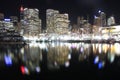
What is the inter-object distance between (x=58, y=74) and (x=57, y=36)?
149555 mm

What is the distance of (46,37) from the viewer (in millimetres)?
179750

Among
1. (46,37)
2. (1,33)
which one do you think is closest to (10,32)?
(1,33)

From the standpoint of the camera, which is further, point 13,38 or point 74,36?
point 74,36

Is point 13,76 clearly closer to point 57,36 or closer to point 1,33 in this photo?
point 1,33

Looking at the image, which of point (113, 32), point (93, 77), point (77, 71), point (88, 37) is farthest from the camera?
point (113, 32)

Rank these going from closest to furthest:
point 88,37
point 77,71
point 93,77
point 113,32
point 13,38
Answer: point 93,77 < point 77,71 < point 13,38 < point 88,37 < point 113,32

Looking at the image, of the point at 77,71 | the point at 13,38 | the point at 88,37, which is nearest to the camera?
the point at 77,71

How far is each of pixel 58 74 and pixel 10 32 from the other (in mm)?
133296

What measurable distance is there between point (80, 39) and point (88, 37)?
5.06 m

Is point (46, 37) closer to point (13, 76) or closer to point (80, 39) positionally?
point (80, 39)

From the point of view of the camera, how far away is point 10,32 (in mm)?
161250

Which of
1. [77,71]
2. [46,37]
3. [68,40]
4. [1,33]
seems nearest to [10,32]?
[1,33]

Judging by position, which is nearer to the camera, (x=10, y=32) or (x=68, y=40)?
(x=10, y=32)

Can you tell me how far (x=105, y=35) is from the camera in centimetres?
18875
